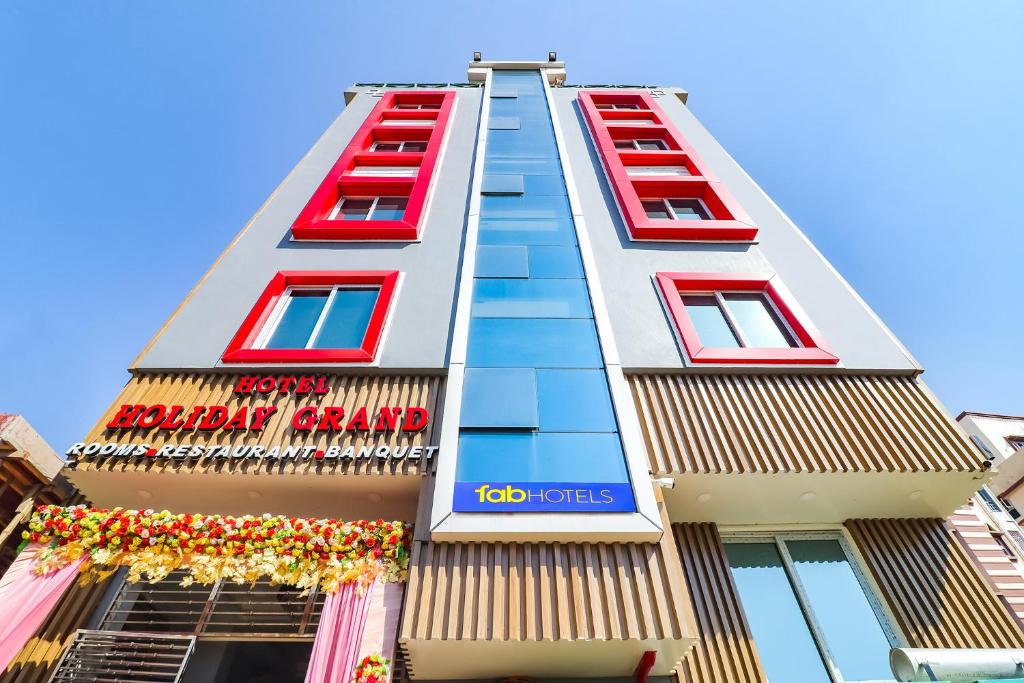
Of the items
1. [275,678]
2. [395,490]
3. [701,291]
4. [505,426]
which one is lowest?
[275,678]

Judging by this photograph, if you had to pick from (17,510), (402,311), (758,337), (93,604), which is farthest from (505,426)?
(17,510)

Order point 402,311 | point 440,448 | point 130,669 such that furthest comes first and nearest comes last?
point 402,311 → point 440,448 → point 130,669

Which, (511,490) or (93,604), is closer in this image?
(511,490)

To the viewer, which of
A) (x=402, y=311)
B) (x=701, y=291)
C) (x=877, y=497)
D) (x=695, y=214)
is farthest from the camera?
(x=695, y=214)

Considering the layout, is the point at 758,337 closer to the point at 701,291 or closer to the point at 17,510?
the point at 701,291

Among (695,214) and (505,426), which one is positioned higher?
(695,214)

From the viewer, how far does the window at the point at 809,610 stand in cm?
644

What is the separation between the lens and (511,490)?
20.5ft

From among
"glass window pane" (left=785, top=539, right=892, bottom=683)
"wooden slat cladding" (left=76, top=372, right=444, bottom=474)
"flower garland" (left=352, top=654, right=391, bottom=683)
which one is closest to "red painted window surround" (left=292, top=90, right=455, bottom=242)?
"wooden slat cladding" (left=76, top=372, right=444, bottom=474)

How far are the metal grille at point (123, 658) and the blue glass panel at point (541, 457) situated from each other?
13.8 feet

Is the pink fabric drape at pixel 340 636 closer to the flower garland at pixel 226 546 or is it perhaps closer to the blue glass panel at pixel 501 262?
the flower garland at pixel 226 546

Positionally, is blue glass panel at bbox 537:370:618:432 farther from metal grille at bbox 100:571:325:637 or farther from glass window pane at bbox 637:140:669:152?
glass window pane at bbox 637:140:669:152

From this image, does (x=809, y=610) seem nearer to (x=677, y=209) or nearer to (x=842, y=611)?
(x=842, y=611)

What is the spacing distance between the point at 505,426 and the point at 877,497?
586 cm
